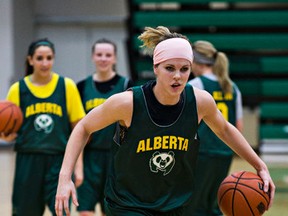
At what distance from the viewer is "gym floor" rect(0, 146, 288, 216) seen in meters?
7.19

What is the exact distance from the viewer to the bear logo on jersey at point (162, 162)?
332 cm

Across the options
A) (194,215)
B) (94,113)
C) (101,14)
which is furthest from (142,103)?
(101,14)

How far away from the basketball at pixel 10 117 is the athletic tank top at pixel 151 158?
161 cm

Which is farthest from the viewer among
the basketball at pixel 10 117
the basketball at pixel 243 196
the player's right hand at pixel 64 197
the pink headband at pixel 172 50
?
the basketball at pixel 10 117

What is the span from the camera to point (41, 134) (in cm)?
Answer: 497

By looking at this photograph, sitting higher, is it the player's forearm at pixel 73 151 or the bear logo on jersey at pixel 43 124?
the bear logo on jersey at pixel 43 124

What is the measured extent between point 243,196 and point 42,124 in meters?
1.94

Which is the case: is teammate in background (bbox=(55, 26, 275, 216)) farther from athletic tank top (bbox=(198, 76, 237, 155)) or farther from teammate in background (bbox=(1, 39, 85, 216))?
athletic tank top (bbox=(198, 76, 237, 155))

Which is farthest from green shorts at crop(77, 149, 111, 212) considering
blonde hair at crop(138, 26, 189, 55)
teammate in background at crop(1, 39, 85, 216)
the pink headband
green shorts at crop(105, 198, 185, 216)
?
the pink headband

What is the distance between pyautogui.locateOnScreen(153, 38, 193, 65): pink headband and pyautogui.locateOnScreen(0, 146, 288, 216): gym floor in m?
3.86

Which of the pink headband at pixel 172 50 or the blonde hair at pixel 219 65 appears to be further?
the blonde hair at pixel 219 65

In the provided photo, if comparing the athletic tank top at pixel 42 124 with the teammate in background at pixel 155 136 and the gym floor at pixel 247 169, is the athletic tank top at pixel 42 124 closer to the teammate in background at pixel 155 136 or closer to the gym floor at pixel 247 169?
the teammate in background at pixel 155 136

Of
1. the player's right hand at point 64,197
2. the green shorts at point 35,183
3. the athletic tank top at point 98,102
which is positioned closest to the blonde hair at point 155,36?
the player's right hand at point 64,197

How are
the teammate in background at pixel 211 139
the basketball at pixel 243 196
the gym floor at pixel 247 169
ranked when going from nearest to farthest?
the basketball at pixel 243 196
the teammate in background at pixel 211 139
the gym floor at pixel 247 169
